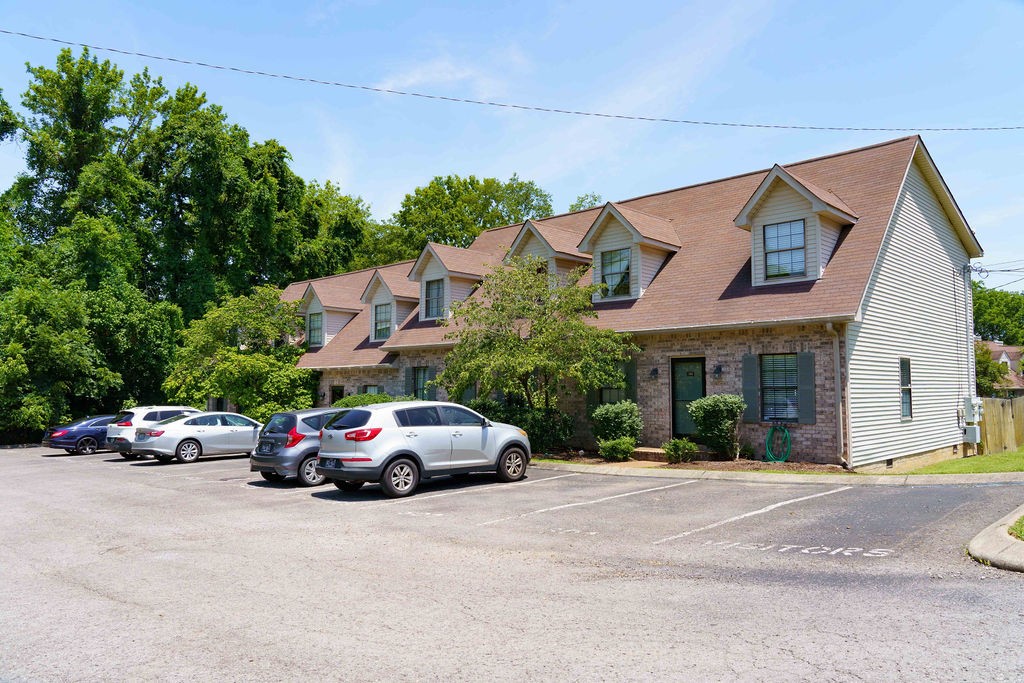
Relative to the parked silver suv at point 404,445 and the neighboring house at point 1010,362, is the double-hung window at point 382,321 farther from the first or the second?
the neighboring house at point 1010,362

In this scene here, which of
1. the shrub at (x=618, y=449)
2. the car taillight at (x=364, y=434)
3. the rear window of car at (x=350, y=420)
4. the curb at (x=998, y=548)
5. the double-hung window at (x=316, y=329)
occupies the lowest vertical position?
the curb at (x=998, y=548)

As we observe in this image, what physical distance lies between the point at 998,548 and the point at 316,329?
2966cm

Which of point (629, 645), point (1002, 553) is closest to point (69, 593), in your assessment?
point (629, 645)

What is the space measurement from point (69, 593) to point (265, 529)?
143 inches

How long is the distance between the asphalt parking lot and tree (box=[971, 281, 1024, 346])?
80.5 m

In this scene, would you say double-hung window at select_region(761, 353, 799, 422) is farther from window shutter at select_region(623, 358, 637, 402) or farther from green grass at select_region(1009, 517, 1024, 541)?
green grass at select_region(1009, 517, 1024, 541)

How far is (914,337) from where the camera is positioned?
Result: 2025cm

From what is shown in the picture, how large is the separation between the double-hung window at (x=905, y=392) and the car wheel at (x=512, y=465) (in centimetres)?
1038

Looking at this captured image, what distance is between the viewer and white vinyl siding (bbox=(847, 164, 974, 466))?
17.5m

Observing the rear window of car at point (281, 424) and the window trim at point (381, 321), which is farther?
the window trim at point (381, 321)

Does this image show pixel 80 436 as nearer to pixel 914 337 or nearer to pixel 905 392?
pixel 905 392

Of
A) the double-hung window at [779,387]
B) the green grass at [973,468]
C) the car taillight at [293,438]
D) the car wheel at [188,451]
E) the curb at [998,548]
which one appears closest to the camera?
the curb at [998,548]

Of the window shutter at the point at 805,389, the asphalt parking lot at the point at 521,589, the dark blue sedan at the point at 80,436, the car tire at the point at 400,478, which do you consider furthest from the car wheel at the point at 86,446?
the window shutter at the point at 805,389

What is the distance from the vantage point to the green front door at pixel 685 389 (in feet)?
63.3
